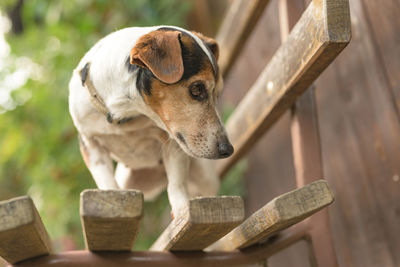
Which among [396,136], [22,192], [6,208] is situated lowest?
[6,208]

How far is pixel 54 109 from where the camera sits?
11.1ft

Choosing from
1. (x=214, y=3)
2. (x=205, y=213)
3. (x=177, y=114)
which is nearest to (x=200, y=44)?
(x=177, y=114)

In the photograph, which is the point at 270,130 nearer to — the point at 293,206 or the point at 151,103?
the point at 151,103

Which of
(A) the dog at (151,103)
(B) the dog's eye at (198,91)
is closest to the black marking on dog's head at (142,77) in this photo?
(A) the dog at (151,103)

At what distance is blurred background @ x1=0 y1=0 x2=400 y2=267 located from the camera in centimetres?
195

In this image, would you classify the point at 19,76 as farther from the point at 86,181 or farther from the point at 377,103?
the point at 377,103

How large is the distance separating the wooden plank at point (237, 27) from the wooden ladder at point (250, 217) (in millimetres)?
514

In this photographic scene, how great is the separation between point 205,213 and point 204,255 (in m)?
0.33

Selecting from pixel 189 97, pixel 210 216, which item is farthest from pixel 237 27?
pixel 210 216

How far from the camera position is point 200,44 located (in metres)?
1.70

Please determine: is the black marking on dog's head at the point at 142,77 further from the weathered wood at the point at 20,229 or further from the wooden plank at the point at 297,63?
the weathered wood at the point at 20,229

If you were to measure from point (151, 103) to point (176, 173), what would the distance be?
319 millimetres

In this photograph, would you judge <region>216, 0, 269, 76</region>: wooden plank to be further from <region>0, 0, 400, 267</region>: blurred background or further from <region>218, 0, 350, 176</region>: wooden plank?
<region>218, 0, 350, 176</region>: wooden plank

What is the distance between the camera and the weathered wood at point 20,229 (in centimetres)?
109
